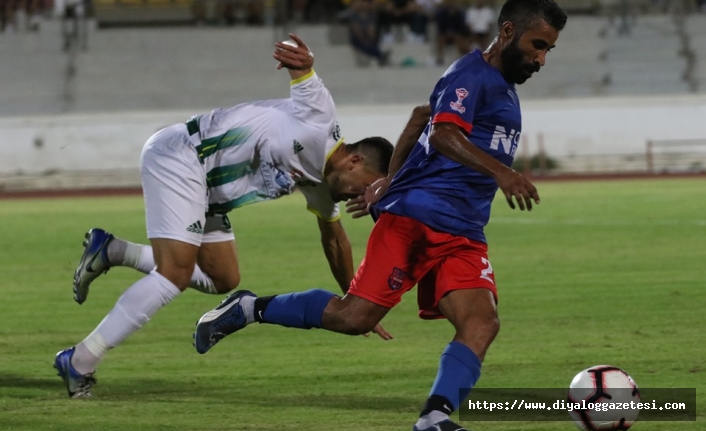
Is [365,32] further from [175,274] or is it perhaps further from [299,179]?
[175,274]

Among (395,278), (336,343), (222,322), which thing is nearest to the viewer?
(395,278)

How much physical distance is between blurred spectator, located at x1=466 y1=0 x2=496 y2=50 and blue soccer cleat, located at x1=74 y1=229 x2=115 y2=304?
1046 inches

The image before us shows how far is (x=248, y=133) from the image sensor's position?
6816mm

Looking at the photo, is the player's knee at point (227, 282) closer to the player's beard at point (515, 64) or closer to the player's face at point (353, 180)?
the player's face at point (353, 180)

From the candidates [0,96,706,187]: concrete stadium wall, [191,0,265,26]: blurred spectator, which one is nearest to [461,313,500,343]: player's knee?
[0,96,706,187]: concrete stadium wall

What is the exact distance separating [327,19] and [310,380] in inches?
1159

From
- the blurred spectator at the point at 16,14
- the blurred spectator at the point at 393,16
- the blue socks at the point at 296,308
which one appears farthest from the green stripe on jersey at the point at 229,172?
the blurred spectator at the point at 16,14

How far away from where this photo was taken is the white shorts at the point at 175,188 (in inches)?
263

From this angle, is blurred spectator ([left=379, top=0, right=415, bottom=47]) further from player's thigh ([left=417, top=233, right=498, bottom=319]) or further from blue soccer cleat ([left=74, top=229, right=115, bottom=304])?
player's thigh ([left=417, top=233, right=498, bottom=319])

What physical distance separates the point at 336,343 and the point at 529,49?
11.7 feet

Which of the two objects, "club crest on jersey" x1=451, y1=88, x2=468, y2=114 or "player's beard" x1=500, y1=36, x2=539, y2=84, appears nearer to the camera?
"club crest on jersey" x1=451, y1=88, x2=468, y2=114

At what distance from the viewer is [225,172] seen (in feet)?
22.5

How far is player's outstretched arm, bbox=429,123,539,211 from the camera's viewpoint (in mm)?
5051

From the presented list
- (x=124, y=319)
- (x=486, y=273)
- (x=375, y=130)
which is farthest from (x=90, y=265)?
(x=375, y=130)
